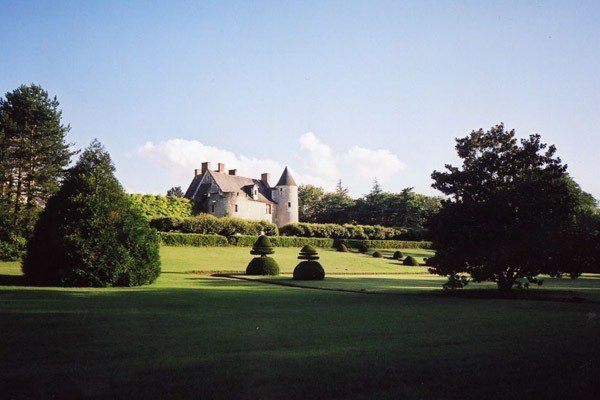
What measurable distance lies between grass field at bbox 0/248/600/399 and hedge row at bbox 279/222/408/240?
46.7 metres

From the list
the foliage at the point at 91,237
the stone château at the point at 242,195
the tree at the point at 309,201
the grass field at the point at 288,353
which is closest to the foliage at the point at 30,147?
the stone château at the point at 242,195

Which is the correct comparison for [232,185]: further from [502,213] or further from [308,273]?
[502,213]

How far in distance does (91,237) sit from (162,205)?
126ft

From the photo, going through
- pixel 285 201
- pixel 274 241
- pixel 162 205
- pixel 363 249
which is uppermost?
pixel 285 201

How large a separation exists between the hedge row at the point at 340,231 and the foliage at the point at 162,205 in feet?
45.7

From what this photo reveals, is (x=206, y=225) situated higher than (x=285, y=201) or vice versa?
(x=285, y=201)

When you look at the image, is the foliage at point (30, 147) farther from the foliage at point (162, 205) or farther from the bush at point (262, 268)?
the bush at point (262, 268)

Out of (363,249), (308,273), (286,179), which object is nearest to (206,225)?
(363,249)

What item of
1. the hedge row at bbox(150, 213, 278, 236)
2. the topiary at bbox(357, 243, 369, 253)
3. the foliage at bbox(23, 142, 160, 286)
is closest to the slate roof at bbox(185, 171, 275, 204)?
the hedge row at bbox(150, 213, 278, 236)

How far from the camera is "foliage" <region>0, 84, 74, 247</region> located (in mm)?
41656

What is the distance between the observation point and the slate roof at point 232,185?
6484 centimetres

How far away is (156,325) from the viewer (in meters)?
8.28

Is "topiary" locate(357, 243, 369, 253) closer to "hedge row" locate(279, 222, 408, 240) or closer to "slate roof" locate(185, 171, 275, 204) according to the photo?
"hedge row" locate(279, 222, 408, 240)

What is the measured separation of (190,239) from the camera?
43.7 metres
